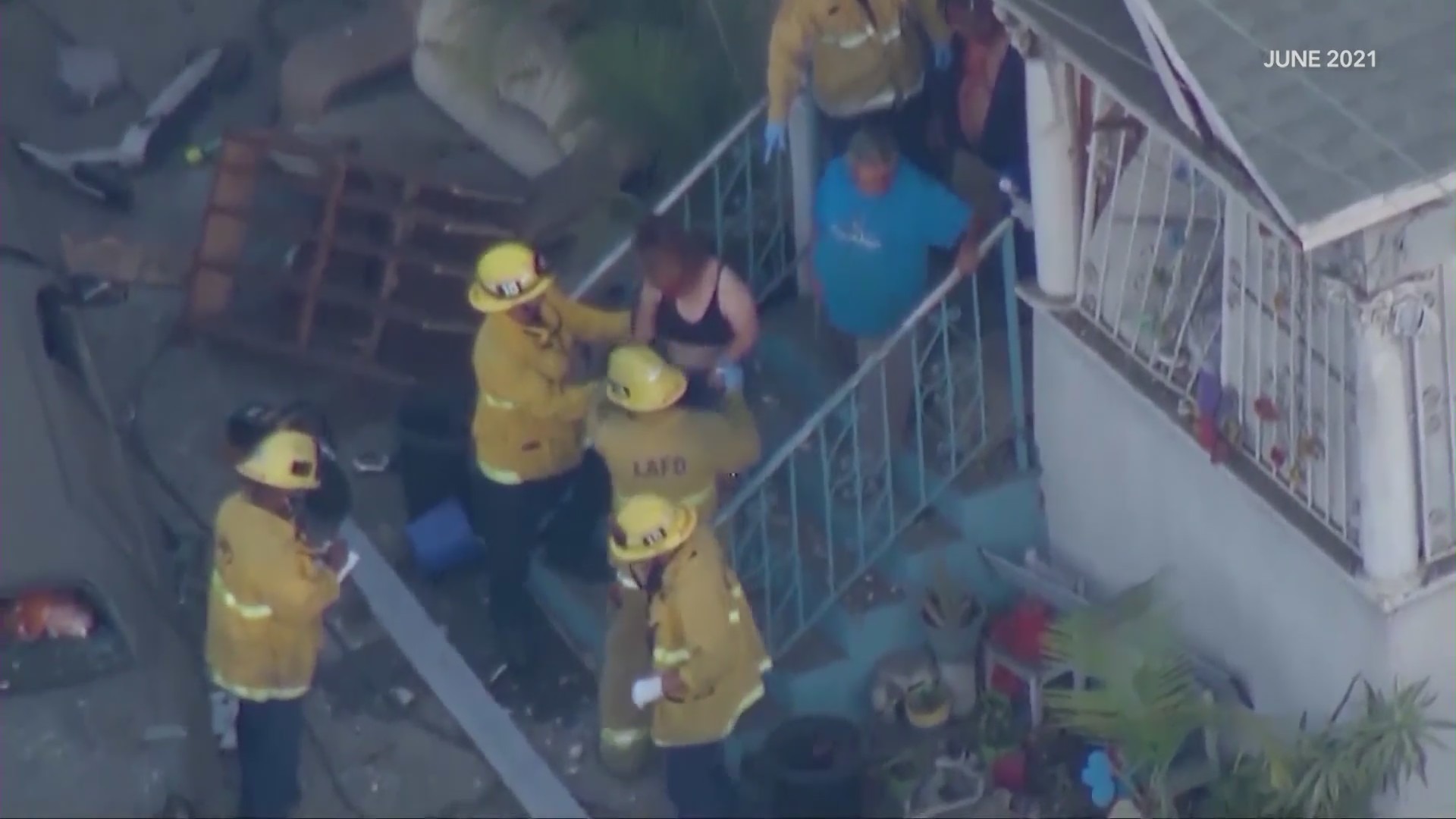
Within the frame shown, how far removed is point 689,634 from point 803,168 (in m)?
2.65

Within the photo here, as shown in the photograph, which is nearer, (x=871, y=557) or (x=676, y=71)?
(x=871, y=557)

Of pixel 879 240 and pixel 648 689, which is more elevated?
pixel 879 240

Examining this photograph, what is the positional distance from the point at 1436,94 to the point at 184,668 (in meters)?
5.43

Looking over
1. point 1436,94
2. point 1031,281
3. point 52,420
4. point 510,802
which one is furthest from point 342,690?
point 1436,94

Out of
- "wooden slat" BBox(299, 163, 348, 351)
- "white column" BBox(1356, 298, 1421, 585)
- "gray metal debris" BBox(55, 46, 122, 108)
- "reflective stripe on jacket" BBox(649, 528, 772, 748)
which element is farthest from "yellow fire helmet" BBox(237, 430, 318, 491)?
"gray metal debris" BBox(55, 46, 122, 108)

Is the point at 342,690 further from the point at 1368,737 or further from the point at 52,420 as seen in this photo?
the point at 1368,737

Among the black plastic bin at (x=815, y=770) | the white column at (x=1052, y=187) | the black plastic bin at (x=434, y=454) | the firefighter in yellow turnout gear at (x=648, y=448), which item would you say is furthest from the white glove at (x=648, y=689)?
the black plastic bin at (x=434, y=454)

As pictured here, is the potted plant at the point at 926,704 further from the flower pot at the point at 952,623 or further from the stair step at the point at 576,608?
the stair step at the point at 576,608

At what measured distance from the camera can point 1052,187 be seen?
854 centimetres

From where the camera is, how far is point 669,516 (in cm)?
796

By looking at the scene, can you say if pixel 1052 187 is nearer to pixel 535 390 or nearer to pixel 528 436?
pixel 535 390

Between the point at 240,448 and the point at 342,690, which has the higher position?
the point at 240,448

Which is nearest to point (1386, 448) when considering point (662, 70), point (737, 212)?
point (737, 212)

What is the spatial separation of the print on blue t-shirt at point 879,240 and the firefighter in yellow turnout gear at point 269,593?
2086mm
